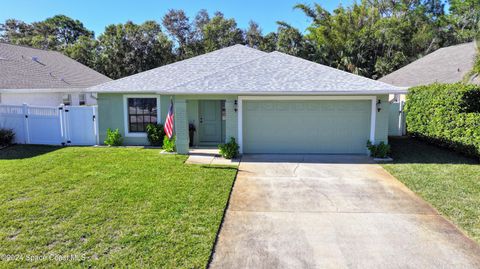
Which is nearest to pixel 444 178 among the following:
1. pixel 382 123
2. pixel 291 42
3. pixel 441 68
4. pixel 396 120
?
pixel 382 123

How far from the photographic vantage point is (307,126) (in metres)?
10.9

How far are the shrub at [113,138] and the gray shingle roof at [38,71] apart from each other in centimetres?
480

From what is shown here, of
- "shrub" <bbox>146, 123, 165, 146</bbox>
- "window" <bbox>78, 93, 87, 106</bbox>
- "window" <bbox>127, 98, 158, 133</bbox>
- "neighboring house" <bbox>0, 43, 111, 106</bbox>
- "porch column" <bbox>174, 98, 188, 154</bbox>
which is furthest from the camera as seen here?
"window" <bbox>78, 93, 87, 106</bbox>

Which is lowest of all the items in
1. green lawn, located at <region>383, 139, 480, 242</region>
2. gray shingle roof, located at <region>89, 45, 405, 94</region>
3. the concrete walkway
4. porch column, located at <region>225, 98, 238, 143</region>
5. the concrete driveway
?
the concrete driveway

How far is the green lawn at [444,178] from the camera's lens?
581 centimetres

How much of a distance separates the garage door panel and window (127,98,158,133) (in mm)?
4062

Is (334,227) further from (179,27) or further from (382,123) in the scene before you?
(179,27)

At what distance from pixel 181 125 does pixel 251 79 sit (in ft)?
9.70

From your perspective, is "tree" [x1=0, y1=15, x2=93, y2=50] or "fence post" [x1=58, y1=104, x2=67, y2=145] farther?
"tree" [x1=0, y1=15, x2=93, y2=50]

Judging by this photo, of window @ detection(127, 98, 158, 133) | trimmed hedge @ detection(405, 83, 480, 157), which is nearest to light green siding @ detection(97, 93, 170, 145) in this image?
window @ detection(127, 98, 158, 133)

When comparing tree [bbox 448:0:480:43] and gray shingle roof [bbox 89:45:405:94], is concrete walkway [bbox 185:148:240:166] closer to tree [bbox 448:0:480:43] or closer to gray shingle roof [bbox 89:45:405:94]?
gray shingle roof [bbox 89:45:405:94]

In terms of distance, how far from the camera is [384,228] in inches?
209

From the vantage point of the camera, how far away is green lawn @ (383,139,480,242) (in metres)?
5.81

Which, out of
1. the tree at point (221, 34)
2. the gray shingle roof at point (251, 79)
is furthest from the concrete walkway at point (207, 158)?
the tree at point (221, 34)
